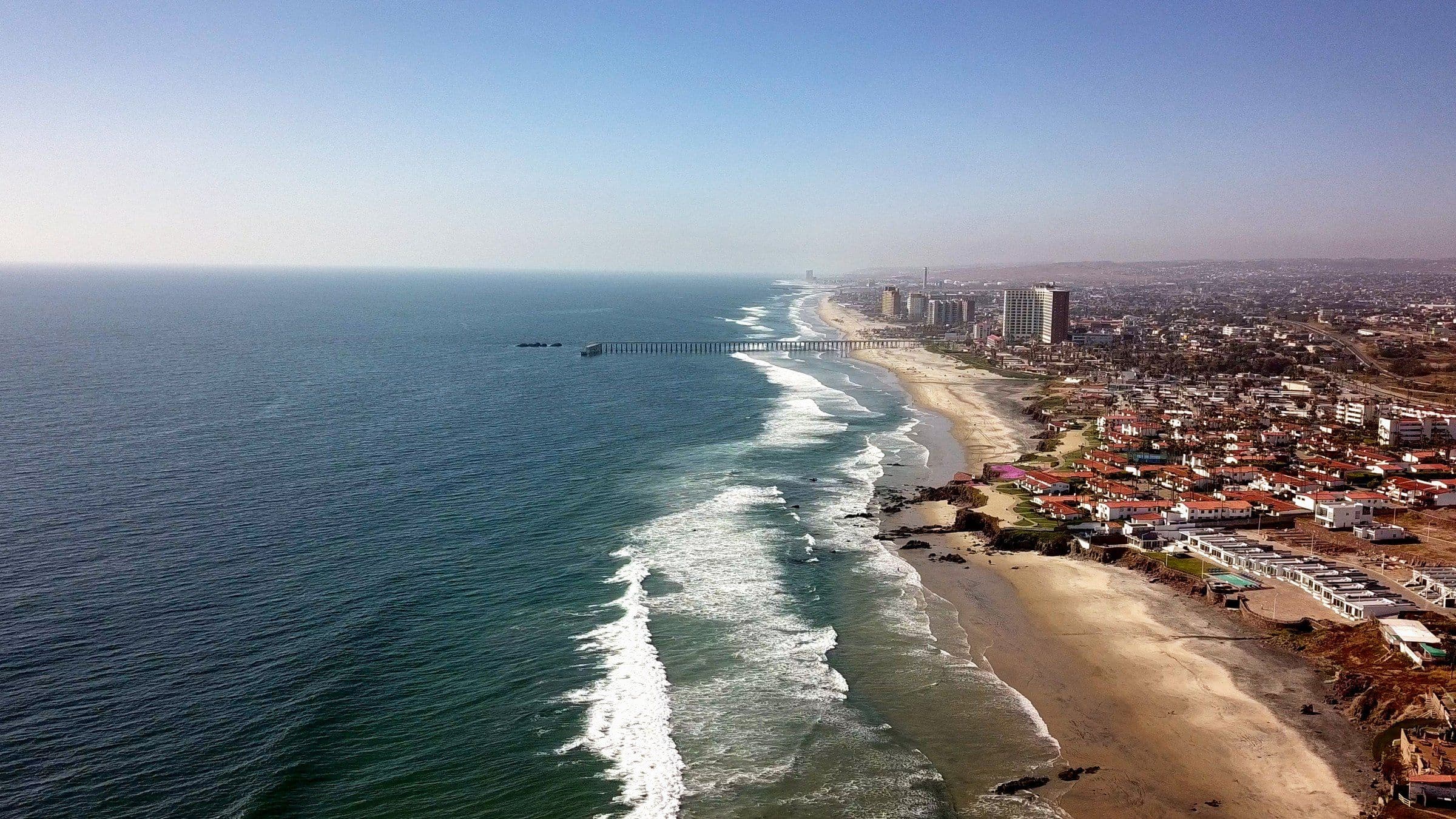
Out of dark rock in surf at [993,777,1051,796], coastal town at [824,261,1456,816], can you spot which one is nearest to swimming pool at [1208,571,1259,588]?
coastal town at [824,261,1456,816]

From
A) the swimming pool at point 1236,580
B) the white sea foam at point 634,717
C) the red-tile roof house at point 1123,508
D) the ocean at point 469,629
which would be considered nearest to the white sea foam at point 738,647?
the ocean at point 469,629

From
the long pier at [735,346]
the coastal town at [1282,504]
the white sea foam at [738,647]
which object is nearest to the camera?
the white sea foam at [738,647]

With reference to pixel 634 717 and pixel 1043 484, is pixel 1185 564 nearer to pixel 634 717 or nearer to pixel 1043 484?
pixel 1043 484

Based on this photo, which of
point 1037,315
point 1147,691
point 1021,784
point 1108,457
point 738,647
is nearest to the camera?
point 1021,784

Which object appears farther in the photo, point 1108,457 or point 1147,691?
point 1108,457

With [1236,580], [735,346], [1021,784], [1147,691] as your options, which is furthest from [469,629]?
[735,346]

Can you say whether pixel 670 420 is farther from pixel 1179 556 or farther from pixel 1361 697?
pixel 1361 697

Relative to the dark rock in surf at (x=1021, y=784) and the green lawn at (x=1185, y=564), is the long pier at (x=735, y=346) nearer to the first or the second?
the green lawn at (x=1185, y=564)
